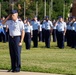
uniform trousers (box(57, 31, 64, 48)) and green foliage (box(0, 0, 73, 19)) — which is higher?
green foliage (box(0, 0, 73, 19))

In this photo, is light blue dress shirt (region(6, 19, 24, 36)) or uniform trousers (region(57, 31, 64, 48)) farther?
uniform trousers (region(57, 31, 64, 48))

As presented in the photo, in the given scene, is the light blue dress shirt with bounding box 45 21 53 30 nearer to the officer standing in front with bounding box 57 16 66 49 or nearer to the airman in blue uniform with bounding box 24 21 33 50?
the officer standing in front with bounding box 57 16 66 49

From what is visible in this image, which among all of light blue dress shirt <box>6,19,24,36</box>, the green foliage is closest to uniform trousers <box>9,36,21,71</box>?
light blue dress shirt <box>6,19,24,36</box>

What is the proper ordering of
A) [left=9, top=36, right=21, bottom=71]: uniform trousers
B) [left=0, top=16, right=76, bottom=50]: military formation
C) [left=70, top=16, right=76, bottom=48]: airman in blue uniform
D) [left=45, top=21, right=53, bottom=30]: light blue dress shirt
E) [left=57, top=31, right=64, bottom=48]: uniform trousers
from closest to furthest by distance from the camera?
[left=9, top=36, right=21, bottom=71]: uniform trousers
[left=0, top=16, right=76, bottom=50]: military formation
[left=57, top=31, right=64, bottom=48]: uniform trousers
[left=70, top=16, right=76, bottom=48]: airman in blue uniform
[left=45, top=21, right=53, bottom=30]: light blue dress shirt

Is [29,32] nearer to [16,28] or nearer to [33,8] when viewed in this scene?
[16,28]

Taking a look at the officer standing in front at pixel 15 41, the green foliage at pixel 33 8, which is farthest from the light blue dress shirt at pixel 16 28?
the green foliage at pixel 33 8

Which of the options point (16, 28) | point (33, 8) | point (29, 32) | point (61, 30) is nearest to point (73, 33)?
point (61, 30)

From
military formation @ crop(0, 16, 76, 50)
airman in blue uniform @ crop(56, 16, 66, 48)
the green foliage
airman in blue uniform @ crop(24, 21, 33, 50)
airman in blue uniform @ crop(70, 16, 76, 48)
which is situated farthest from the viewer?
the green foliage

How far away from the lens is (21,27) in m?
12.4

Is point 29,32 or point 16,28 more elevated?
point 16,28

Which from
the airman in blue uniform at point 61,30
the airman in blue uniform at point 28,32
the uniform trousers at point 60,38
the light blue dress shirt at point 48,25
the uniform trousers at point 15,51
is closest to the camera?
the uniform trousers at point 15,51

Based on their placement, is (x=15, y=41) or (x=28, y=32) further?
(x=28, y=32)

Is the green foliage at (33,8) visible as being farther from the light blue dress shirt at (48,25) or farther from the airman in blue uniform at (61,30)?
the airman in blue uniform at (61,30)

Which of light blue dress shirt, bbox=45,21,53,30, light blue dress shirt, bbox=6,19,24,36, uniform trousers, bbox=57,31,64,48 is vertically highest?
light blue dress shirt, bbox=6,19,24,36
